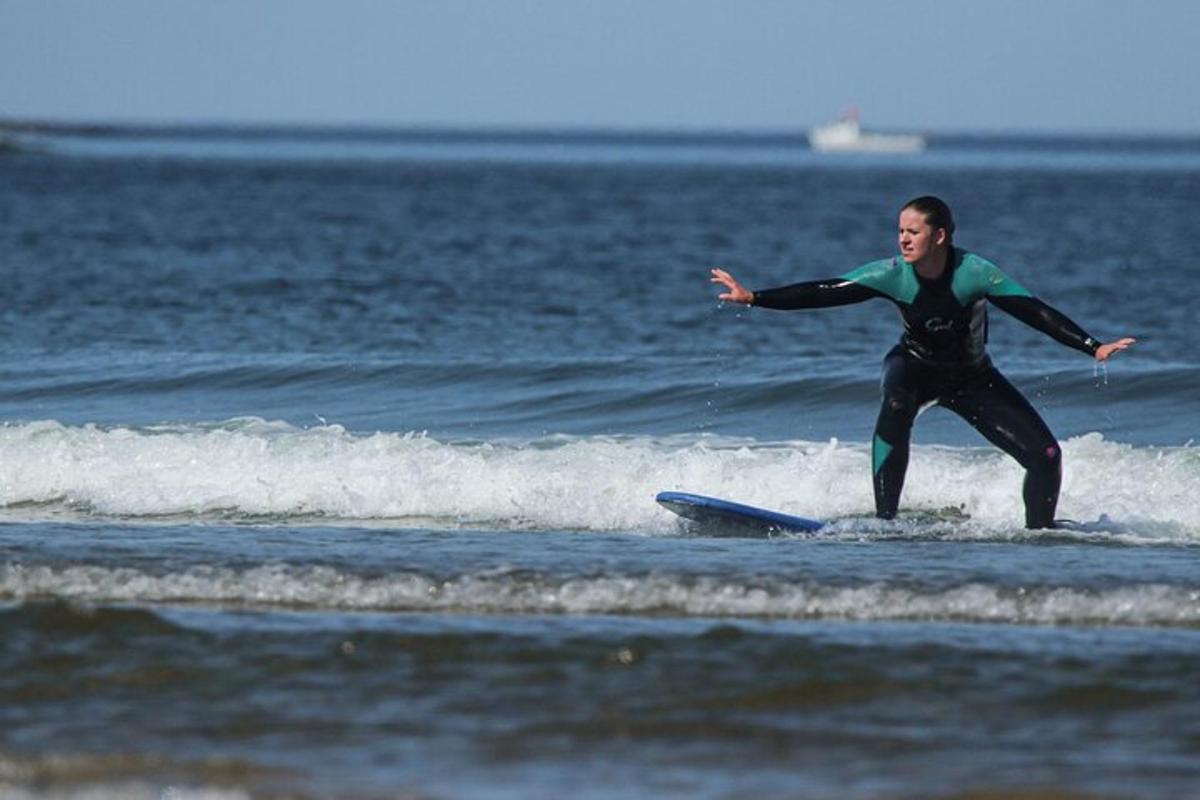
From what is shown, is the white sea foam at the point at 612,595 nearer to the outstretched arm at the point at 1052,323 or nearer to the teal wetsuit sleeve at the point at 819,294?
the outstretched arm at the point at 1052,323

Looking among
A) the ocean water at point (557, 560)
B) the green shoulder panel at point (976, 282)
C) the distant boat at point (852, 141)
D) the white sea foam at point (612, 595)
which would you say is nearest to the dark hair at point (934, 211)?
the green shoulder panel at point (976, 282)

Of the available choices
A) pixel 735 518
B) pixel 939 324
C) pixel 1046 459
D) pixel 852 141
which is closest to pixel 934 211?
pixel 939 324

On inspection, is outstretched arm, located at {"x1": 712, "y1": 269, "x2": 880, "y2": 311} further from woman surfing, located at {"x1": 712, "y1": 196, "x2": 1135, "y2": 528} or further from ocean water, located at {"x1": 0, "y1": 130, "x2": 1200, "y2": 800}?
ocean water, located at {"x1": 0, "y1": 130, "x2": 1200, "y2": 800}

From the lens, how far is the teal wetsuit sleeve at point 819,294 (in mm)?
10023

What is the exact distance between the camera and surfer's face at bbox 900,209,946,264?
32.0ft

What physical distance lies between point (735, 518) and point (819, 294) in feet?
4.52

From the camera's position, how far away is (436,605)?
8.72 m

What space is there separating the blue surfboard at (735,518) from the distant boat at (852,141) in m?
160

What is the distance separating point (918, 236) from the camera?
9.79m

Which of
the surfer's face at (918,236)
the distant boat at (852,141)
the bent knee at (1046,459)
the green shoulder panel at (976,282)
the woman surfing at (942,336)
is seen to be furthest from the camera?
the distant boat at (852,141)

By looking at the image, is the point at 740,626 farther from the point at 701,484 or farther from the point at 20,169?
the point at 20,169

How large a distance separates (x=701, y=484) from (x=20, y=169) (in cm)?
8593

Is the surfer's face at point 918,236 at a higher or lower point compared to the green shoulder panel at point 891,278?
higher

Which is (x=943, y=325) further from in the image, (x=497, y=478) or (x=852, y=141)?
(x=852, y=141)
